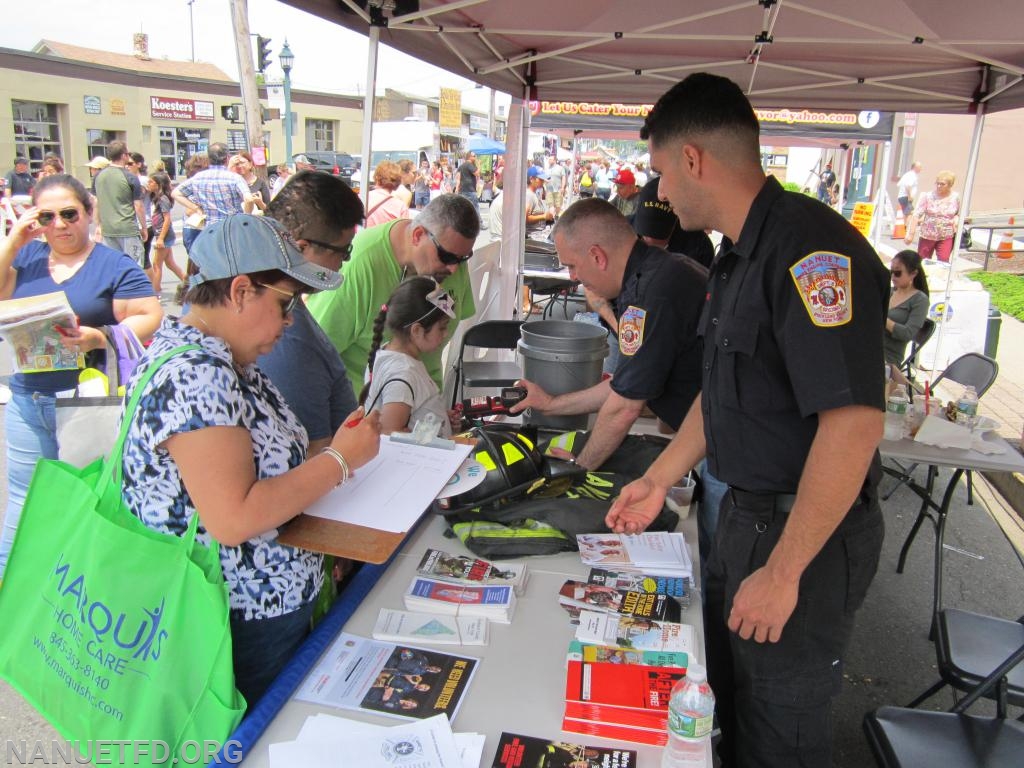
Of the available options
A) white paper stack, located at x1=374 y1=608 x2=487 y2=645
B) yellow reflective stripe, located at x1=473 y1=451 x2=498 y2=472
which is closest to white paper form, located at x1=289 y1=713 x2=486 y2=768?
white paper stack, located at x1=374 y1=608 x2=487 y2=645

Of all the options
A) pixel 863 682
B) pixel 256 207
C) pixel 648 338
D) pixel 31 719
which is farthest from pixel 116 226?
pixel 863 682

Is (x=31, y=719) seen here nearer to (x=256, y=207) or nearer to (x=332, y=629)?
(x=332, y=629)

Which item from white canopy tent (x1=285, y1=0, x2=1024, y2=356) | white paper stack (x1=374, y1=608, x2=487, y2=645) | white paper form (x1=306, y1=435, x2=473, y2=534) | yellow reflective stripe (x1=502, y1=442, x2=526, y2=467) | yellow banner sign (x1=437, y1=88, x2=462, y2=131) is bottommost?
white paper stack (x1=374, y1=608, x2=487, y2=645)

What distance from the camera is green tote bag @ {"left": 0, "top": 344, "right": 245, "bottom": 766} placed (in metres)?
1.22

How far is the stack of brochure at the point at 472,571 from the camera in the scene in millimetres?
1719

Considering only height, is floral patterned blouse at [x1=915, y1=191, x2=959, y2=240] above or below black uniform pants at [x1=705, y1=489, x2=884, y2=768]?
above

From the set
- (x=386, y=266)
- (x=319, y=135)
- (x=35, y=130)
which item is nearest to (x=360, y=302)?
(x=386, y=266)

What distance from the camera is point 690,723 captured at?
1.13 metres

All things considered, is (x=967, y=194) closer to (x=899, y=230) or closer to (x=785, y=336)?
(x=785, y=336)

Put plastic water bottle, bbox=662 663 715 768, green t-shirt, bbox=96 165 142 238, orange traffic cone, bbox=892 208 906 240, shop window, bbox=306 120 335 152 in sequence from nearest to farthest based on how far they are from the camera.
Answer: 1. plastic water bottle, bbox=662 663 715 768
2. green t-shirt, bbox=96 165 142 238
3. orange traffic cone, bbox=892 208 906 240
4. shop window, bbox=306 120 335 152

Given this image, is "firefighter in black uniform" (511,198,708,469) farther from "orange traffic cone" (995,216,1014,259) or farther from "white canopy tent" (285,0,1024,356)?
"orange traffic cone" (995,216,1014,259)

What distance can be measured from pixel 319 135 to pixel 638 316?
4302cm

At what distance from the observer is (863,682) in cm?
281

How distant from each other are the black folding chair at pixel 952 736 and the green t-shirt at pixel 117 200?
9.09 meters
